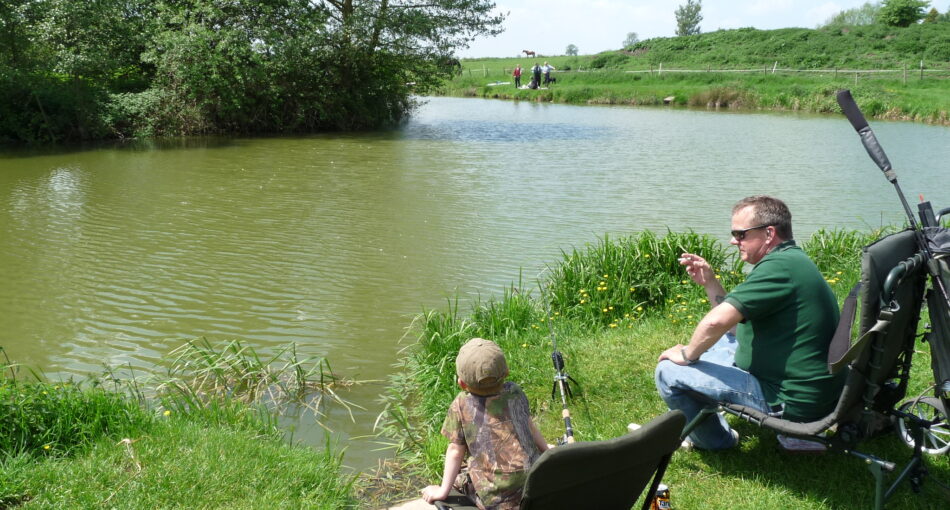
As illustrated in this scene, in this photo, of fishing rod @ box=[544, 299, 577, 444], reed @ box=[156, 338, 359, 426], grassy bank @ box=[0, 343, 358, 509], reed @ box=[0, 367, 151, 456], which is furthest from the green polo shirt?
reed @ box=[0, 367, 151, 456]

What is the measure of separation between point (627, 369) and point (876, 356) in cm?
204

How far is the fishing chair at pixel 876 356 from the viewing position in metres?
3.14

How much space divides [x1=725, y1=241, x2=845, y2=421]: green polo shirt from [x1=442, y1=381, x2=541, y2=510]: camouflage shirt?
118 centimetres

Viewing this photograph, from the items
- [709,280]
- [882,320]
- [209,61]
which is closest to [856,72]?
[209,61]

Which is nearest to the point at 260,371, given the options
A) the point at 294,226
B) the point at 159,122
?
the point at 294,226

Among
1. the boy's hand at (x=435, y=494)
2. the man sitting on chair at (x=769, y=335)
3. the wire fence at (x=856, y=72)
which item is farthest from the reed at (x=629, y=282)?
the wire fence at (x=856, y=72)

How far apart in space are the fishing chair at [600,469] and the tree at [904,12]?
233 feet

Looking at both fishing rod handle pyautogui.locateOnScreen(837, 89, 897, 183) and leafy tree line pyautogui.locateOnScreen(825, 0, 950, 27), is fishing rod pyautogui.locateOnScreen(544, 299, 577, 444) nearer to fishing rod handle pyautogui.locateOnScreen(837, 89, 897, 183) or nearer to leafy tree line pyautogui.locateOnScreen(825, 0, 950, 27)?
fishing rod handle pyautogui.locateOnScreen(837, 89, 897, 183)

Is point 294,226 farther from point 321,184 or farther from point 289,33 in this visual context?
point 289,33

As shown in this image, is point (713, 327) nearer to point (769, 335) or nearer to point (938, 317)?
point (769, 335)

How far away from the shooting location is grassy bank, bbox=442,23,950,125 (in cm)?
3419

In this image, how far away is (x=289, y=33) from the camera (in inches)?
950

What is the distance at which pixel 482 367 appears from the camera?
2973 mm

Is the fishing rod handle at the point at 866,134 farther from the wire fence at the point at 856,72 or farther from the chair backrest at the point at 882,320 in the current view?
the wire fence at the point at 856,72
